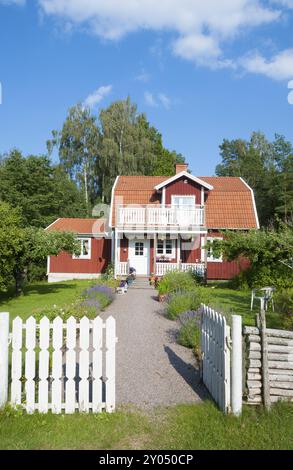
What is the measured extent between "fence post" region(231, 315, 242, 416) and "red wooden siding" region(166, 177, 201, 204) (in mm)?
21699

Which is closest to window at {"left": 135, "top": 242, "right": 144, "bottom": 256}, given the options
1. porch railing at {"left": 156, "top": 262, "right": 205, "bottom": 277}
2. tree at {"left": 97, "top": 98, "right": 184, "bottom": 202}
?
porch railing at {"left": 156, "top": 262, "right": 205, "bottom": 277}

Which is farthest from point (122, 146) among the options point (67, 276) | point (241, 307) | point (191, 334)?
point (191, 334)

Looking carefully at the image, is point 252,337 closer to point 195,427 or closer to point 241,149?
point 195,427

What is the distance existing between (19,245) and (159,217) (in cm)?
1001

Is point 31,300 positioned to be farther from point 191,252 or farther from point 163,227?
point 191,252

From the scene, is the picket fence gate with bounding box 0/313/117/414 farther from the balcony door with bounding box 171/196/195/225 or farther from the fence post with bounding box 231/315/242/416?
the balcony door with bounding box 171/196/195/225

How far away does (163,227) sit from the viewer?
79.2ft

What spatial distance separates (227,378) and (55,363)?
212cm

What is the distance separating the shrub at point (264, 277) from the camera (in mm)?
15348

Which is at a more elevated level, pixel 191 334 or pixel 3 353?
pixel 3 353

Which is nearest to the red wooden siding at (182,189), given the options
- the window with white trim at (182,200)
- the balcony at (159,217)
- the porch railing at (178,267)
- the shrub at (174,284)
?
the window with white trim at (182,200)

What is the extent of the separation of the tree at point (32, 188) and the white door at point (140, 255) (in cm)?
1284

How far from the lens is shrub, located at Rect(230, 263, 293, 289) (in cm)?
1535

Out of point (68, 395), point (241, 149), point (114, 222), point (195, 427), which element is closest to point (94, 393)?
point (68, 395)
